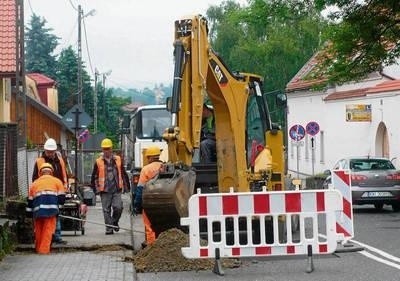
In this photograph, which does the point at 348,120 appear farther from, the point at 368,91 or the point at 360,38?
the point at 360,38

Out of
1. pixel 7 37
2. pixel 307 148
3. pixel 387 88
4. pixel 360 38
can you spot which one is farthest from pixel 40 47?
pixel 360 38

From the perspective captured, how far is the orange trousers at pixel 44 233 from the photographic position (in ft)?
48.5

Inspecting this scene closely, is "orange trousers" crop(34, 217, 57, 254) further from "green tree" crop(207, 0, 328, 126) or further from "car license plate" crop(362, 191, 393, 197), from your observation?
"green tree" crop(207, 0, 328, 126)

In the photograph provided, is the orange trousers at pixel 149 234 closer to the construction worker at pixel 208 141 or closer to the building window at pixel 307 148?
the construction worker at pixel 208 141

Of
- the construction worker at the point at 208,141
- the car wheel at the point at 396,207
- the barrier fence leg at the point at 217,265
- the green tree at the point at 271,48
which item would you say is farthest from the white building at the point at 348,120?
the barrier fence leg at the point at 217,265

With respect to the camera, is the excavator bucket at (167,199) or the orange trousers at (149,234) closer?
the excavator bucket at (167,199)

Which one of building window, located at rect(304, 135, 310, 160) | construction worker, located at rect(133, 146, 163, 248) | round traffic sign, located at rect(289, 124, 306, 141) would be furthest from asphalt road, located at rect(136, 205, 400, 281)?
building window, located at rect(304, 135, 310, 160)

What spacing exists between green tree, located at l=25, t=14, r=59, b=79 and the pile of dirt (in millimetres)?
64974

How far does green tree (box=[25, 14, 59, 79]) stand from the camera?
77750 mm

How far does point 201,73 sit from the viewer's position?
1480 centimetres

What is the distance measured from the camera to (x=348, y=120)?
4253 cm

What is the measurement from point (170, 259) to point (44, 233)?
2.52 m

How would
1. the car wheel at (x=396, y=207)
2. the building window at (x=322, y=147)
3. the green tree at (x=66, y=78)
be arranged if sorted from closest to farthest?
the car wheel at (x=396, y=207) → the building window at (x=322, y=147) → the green tree at (x=66, y=78)

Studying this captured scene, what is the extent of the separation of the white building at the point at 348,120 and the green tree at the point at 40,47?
2647 centimetres
